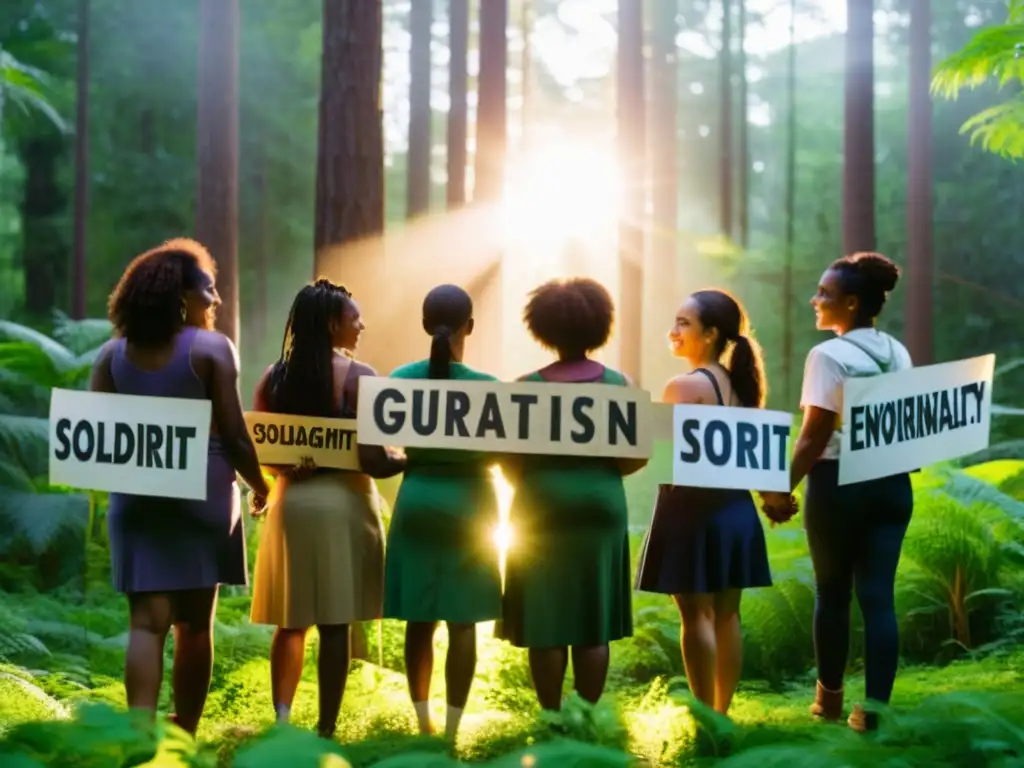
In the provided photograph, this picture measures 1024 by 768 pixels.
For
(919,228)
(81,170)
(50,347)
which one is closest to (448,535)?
(50,347)

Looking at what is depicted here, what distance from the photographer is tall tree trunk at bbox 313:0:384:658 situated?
8.96 m

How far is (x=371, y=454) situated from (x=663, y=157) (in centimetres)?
2663

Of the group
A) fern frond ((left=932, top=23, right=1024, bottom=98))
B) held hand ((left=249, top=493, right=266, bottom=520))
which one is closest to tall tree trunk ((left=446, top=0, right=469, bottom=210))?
fern frond ((left=932, top=23, right=1024, bottom=98))

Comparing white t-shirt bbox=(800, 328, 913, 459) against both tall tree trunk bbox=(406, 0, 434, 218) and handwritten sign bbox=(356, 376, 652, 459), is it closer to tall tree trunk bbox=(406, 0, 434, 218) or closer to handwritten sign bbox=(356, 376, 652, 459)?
handwritten sign bbox=(356, 376, 652, 459)

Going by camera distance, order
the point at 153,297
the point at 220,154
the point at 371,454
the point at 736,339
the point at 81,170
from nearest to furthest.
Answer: the point at 153,297
the point at 371,454
the point at 736,339
the point at 220,154
the point at 81,170

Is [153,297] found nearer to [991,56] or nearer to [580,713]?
[580,713]

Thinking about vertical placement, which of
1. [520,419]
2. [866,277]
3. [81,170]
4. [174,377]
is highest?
[81,170]

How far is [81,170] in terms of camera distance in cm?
2180

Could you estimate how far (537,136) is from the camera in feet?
161

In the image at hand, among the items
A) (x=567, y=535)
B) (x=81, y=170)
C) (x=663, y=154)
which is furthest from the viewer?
(x=663, y=154)

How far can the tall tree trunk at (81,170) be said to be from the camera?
70.5 ft

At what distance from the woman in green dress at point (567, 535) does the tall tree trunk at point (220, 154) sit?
8.06 metres

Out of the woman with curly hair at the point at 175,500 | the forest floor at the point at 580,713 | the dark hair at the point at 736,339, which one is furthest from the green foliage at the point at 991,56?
the woman with curly hair at the point at 175,500

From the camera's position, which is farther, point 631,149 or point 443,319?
point 631,149
